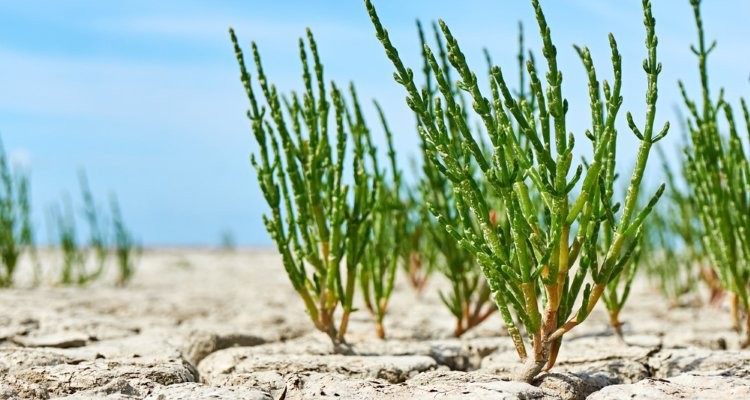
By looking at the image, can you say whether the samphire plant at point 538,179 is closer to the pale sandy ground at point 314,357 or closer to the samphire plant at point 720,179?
the pale sandy ground at point 314,357

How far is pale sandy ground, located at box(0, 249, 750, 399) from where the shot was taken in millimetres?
1986

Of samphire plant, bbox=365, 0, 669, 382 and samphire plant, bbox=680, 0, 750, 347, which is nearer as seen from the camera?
samphire plant, bbox=365, 0, 669, 382

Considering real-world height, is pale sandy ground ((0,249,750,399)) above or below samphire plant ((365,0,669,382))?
below

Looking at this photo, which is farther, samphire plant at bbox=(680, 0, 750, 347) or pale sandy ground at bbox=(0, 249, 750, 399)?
samphire plant at bbox=(680, 0, 750, 347)

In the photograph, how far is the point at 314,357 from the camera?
2416 millimetres

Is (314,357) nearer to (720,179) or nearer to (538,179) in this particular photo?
(538,179)

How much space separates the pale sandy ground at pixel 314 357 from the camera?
78.2 inches

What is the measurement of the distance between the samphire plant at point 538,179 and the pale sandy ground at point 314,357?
22 centimetres

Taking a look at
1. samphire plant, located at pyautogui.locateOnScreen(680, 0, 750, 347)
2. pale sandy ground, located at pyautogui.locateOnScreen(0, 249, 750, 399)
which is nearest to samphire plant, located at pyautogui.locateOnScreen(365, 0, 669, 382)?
pale sandy ground, located at pyautogui.locateOnScreen(0, 249, 750, 399)

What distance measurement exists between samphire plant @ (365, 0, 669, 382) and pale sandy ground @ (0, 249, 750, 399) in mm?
224

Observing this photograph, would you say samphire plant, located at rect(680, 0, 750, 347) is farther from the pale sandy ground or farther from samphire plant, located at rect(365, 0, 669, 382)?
samphire plant, located at rect(365, 0, 669, 382)

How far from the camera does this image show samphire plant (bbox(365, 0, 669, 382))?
1841 millimetres

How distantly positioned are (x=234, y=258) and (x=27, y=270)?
2557 millimetres

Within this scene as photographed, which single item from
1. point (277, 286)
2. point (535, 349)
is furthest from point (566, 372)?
point (277, 286)
